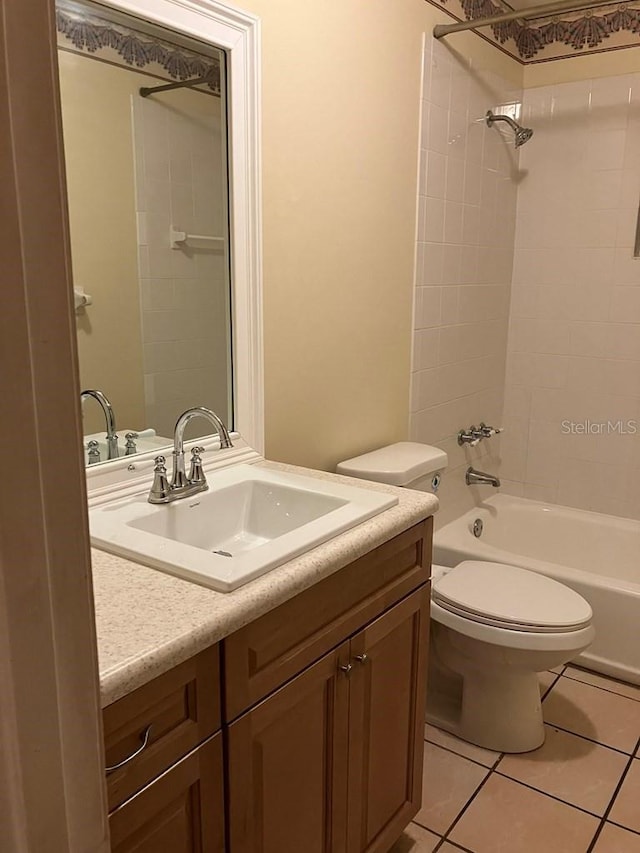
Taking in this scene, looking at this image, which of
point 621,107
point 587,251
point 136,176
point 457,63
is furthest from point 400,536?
point 621,107

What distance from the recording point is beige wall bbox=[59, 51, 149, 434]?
4.60 ft

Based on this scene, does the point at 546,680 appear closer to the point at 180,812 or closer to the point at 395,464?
the point at 395,464

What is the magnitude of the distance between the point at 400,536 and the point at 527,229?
206 cm

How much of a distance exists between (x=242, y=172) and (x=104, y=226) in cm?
38

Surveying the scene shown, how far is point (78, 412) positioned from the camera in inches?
19.4

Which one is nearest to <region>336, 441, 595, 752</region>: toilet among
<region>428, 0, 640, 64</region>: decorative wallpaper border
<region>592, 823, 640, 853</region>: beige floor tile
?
<region>592, 823, 640, 853</region>: beige floor tile

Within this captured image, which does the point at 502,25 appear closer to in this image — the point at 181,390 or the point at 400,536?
the point at 181,390

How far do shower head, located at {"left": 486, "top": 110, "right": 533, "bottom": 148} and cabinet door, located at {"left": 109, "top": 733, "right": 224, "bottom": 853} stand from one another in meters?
2.44

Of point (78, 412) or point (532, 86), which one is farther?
point (532, 86)

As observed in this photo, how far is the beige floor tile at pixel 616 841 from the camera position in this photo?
1.71 metres

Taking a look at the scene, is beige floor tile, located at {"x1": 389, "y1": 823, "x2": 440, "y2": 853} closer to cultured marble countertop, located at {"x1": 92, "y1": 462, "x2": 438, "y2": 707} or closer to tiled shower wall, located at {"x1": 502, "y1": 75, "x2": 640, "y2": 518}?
cultured marble countertop, located at {"x1": 92, "y1": 462, "x2": 438, "y2": 707}

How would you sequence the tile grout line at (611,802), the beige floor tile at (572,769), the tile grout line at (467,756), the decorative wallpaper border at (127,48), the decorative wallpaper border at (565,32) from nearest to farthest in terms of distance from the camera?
the decorative wallpaper border at (127,48) < the tile grout line at (611,802) < the beige floor tile at (572,769) < the tile grout line at (467,756) < the decorative wallpaper border at (565,32)

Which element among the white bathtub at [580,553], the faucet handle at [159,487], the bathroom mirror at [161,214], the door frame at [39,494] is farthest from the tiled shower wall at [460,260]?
the door frame at [39,494]

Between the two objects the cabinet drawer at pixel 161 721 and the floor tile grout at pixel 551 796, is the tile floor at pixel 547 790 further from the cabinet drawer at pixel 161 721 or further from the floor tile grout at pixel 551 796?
the cabinet drawer at pixel 161 721
